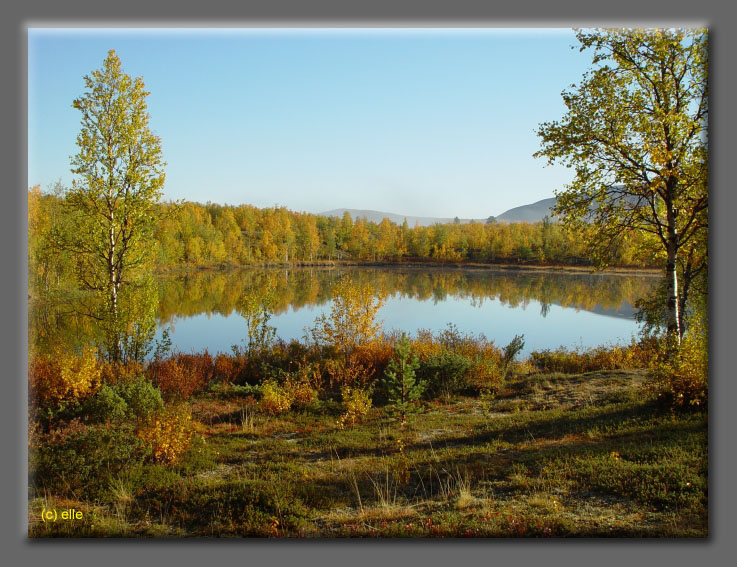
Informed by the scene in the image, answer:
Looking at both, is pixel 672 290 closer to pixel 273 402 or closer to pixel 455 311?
pixel 273 402

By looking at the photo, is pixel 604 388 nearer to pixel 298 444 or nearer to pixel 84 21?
pixel 298 444

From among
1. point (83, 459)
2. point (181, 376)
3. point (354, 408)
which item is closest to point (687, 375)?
point (354, 408)

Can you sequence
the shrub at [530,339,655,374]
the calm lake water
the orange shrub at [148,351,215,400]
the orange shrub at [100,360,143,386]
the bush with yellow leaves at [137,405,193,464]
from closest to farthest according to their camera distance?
the bush with yellow leaves at [137,405,193,464], the orange shrub at [100,360,143,386], the orange shrub at [148,351,215,400], the shrub at [530,339,655,374], the calm lake water

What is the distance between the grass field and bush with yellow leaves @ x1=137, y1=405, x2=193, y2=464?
0.64ft

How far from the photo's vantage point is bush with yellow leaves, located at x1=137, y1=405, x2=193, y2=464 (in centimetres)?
592

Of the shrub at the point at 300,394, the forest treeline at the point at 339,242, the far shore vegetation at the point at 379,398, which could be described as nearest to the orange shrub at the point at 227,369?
the far shore vegetation at the point at 379,398

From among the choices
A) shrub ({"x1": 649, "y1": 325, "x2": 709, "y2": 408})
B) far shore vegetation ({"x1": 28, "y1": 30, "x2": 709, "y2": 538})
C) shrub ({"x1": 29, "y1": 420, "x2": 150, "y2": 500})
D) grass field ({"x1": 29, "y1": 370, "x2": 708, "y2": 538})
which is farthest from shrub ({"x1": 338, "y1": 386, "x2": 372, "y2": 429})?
shrub ({"x1": 649, "y1": 325, "x2": 709, "y2": 408})

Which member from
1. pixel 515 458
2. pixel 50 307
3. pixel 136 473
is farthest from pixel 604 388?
pixel 50 307

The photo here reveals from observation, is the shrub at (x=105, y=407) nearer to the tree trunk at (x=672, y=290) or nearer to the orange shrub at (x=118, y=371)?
the orange shrub at (x=118, y=371)

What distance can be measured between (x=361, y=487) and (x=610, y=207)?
6.80 m

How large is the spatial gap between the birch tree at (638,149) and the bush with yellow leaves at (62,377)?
8.86m

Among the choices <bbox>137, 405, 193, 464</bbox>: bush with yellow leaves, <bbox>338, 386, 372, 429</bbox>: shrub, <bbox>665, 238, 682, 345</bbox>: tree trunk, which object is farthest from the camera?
<bbox>338, 386, 372, 429</bbox>: shrub

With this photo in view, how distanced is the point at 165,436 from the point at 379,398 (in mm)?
4804

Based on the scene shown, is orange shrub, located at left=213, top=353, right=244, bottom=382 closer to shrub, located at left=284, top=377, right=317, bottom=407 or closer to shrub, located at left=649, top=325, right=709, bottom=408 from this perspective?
shrub, located at left=284, top=377, right=317, bottom=407
